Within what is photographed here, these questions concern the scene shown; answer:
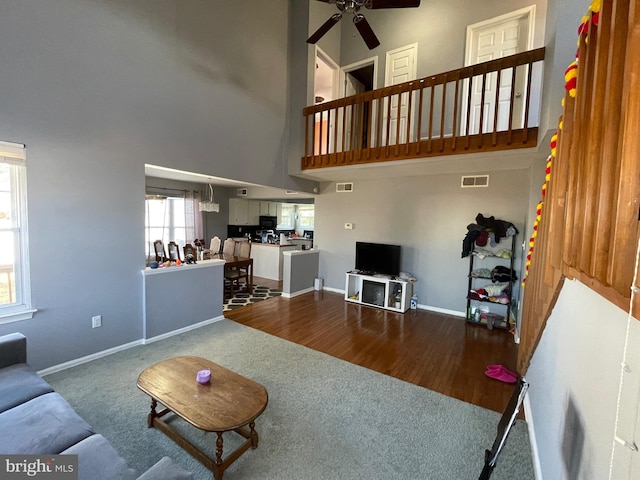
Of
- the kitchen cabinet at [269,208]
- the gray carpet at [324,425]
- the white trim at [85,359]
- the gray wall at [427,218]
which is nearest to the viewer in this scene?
the gray carpet at [324,425]

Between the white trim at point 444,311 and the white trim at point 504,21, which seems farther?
the white trim at point 444,311

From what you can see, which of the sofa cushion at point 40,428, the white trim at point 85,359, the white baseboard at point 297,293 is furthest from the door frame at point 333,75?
the sofa cushion at point 40,428

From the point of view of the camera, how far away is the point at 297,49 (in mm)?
4906

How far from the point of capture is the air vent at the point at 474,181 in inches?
172

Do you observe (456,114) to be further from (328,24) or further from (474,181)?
(328,24)

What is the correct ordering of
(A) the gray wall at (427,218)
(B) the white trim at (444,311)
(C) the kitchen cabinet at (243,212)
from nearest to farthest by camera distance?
(A) the gray wall at (427,218), (B) the white trim at (444,311), (C) the kitchen cabinet at (243,212)

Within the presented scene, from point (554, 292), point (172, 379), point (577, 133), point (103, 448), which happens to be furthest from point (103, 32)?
point (554, 292)

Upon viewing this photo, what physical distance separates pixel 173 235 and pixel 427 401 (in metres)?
6.31

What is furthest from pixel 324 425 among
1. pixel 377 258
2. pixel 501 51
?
pixel 501 51

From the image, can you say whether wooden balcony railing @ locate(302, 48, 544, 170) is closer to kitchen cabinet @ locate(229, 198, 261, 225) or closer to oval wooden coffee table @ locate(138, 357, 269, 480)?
oval wooden coffee table @ locate(138, 357, 269, 480)

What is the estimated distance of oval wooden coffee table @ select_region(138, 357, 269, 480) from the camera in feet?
5.28

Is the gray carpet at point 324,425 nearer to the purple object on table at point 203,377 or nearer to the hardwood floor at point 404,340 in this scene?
the hardwood floor at point 404,340

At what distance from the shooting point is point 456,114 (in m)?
3.34

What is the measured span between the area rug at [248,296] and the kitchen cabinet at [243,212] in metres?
2.54
